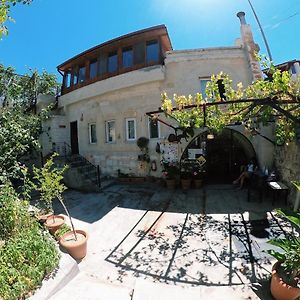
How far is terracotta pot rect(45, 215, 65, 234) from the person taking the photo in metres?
6.27

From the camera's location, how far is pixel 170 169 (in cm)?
1104

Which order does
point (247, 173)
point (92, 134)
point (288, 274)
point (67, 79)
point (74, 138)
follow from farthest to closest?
point (67, 79), point (74, 138), point (92, 134), point (247, 173), point (288, 274)

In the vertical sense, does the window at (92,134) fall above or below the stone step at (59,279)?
above

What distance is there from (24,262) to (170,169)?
7.73m

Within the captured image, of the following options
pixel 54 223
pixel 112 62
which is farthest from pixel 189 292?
pixel 112 62

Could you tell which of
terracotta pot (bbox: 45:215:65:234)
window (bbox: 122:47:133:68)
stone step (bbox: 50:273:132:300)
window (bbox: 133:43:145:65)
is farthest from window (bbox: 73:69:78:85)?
stone step (bbox: 50:273:132:300)

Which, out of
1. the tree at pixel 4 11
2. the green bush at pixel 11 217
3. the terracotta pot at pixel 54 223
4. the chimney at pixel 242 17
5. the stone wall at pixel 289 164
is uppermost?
the chimney at pixel 242 17

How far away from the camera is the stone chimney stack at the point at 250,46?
1058 centimetres

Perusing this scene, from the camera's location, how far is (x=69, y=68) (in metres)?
15.6

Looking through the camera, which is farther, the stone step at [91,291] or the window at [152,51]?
the window at [152,51]

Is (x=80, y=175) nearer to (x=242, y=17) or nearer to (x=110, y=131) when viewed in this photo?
(x=110, y=131)

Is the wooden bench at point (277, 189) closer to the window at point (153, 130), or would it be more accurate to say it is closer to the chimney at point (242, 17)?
the window at point (153, 130)

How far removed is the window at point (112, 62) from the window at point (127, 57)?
0.53 meters

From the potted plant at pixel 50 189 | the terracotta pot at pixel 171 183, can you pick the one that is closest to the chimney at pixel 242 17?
the terracotta pot at pixel 171 183
